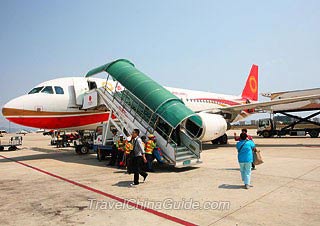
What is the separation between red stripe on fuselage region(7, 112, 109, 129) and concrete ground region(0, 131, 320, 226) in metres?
3.72

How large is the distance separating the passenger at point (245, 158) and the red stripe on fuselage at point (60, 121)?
30.5 ft

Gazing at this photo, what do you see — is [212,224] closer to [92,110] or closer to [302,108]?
[92,110]

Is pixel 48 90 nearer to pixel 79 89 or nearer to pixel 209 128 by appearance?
pixel 79 89

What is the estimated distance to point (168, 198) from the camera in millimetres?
5582

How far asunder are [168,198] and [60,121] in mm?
9175

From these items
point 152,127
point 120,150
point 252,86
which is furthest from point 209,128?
point 252,86

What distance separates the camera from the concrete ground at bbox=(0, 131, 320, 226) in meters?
4.36

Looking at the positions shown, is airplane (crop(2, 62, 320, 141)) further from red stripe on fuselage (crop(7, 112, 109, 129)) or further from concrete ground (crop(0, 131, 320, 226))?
concrete ground (crop(0, 131, 320, 226))

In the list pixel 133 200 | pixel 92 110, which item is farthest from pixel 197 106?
pixel 133 200

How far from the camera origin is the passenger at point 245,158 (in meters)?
6.27

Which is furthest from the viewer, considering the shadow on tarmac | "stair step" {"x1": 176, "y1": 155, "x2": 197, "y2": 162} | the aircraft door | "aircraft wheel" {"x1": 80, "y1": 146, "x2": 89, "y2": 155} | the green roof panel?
"aircraft wheel" {"x1": 80, "y1": 146, "x2": 89, "y2": 155}

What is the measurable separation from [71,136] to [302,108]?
26080 millimetres

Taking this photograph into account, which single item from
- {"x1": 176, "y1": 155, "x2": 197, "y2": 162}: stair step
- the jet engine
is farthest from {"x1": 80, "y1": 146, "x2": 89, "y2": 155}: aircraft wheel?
{"x1": 176, "y1": 155, "x2": 197, "y2": 162}: stair step

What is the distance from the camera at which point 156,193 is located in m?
6.04
